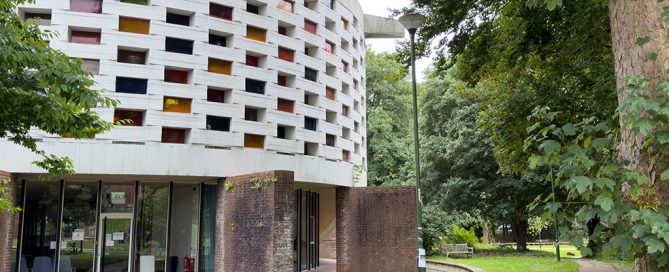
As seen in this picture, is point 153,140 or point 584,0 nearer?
point 584,0

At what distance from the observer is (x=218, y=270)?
17.2 m

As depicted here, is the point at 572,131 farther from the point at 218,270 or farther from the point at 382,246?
the point at 382,246

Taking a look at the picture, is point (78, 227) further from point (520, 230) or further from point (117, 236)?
point (520, 230)

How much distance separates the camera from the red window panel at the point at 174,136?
55.0 feet

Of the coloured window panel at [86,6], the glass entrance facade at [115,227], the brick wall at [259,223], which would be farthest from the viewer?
the glass entrance facade at [115,227]

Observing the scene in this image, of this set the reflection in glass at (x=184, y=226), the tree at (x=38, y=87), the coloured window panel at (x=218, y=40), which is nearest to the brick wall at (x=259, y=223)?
the reflection in glass at (x=184, y=226)

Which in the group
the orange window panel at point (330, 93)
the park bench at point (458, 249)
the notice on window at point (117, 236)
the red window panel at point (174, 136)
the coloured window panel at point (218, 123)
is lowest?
the park bench at point (458, 249)

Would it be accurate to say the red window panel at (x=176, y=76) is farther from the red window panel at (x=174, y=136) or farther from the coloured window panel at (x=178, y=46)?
the red window panel at (x=174, y=136)

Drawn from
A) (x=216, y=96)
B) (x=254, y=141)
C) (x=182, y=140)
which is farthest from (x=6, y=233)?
(x=254, y=141)

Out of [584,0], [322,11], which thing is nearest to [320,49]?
[322,11]

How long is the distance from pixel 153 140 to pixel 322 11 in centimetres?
829

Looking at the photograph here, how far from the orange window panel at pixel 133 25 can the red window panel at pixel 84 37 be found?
77 cm

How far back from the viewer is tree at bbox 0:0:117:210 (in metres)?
6.74

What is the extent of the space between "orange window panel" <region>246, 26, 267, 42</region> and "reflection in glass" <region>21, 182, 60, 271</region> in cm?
822
